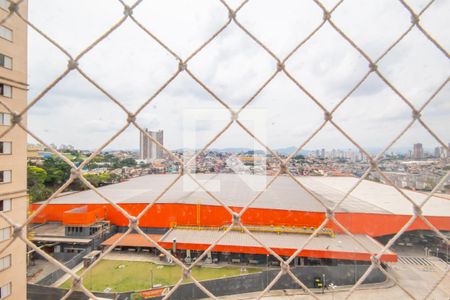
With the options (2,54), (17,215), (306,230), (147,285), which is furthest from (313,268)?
(2,54)

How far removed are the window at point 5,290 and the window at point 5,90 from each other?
0.52 metres

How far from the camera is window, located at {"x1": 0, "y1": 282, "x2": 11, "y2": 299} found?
0.67 meters

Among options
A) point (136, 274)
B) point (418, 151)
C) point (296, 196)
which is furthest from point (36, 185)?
point (296, 196)

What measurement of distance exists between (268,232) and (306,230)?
2.06 ft

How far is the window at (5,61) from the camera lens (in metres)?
0.59

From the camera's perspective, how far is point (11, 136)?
0.60 m

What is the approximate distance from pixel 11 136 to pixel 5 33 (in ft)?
0.79

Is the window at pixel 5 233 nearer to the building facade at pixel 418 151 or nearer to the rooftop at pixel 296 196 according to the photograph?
the rooftop at pixel 296 196

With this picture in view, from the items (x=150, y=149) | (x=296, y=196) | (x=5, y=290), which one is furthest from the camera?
(x=296, y=196)

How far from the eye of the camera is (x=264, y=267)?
130 inches

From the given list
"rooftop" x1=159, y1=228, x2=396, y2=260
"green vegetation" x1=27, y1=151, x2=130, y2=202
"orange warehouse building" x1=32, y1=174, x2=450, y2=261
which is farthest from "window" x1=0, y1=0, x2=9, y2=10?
"rooftop" x1=159, y1=228, x2=396, y2=260

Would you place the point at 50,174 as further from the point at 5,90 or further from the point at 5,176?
the point at 5,90

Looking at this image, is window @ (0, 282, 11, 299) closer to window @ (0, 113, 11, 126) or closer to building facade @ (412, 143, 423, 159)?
window @ (0, 113, 11, 126)

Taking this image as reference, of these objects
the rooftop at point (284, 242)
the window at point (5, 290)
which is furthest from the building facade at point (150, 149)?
the rooftop at point (284, 242)
